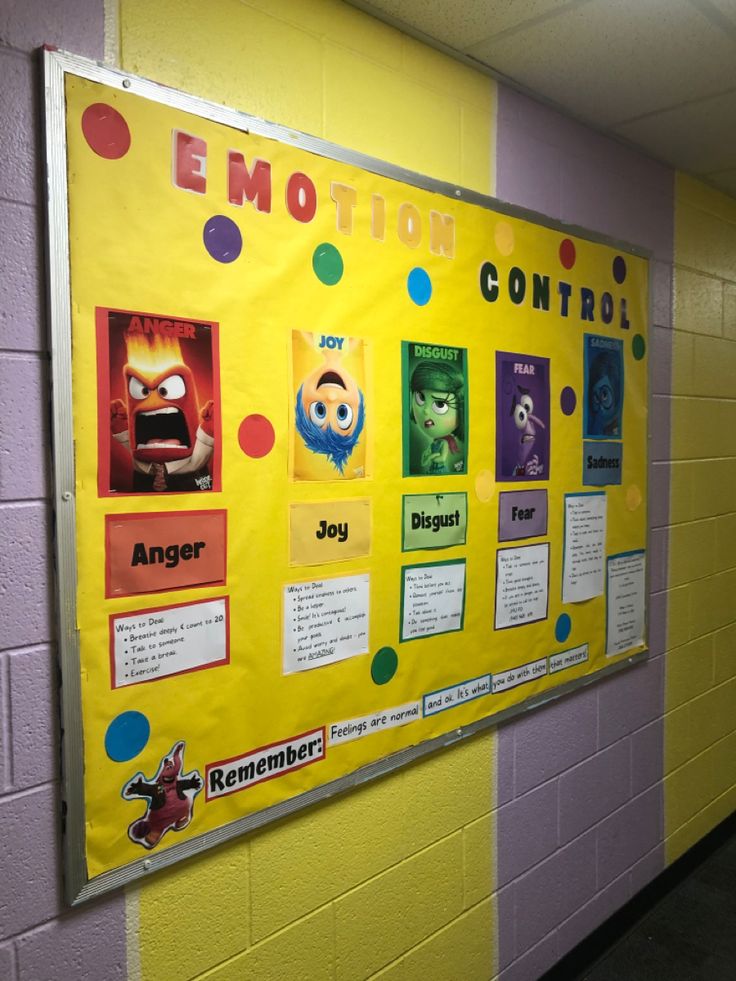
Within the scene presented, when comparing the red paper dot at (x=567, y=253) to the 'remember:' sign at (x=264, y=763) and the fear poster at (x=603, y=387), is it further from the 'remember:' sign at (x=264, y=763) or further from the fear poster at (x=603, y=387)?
the 'remember:' sign at (x=264, y=763)

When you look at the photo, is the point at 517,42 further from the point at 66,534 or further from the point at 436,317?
the point at 66,534

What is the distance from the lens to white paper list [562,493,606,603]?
2.11 m

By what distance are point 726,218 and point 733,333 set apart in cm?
43

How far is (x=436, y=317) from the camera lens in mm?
1708

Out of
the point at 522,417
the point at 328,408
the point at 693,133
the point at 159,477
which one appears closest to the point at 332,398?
the point at 328,408

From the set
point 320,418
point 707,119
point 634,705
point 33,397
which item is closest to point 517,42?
point 707,119

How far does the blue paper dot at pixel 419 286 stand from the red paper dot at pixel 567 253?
546mm

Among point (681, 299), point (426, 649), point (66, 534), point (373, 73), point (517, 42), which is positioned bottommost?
point (426, 649)

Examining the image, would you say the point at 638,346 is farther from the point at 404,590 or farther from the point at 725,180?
the point at 404,590

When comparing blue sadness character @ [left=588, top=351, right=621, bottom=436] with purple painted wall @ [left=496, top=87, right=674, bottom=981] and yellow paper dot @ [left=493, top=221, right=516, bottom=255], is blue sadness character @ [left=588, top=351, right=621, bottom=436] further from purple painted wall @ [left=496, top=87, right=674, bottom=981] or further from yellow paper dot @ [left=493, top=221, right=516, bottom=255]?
yellow paper dot @ [left=493, top=221, right=516, bottom=255]

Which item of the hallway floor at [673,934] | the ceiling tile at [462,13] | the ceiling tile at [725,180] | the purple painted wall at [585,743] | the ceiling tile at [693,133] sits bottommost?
the hallway floor at [673,934]

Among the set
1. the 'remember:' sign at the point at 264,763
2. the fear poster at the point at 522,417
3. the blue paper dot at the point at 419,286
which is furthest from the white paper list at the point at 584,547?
the 'remember:' sign at the point at 264,763

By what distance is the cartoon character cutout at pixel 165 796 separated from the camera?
127 cm

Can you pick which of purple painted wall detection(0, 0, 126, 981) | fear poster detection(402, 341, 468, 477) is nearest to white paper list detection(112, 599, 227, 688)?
purple painted wall detection(0, 0, 126, 981)
